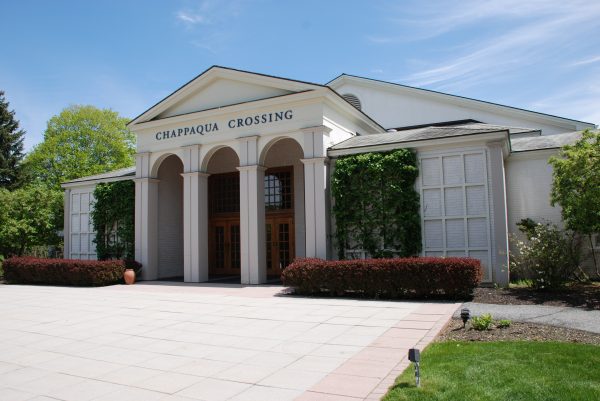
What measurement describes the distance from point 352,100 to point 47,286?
18.2m

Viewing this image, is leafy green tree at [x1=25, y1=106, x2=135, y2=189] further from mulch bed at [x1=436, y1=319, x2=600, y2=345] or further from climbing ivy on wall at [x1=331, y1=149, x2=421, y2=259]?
mulch bed at [x1=436, y1=319, x2=600, y2=345]

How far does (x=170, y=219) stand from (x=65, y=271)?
4654 mm

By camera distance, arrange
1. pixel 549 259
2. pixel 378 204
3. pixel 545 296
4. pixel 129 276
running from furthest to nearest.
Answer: pixel 129 276 → pixel 378 204 → pixel 549 259 → pixel 545 296

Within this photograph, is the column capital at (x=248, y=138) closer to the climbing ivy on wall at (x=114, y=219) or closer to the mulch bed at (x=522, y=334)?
the climbing ivy on wall at (x=114, y=219)

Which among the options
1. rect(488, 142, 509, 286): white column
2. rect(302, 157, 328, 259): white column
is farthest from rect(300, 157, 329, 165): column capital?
rect(488, 142, 509, 286): white column

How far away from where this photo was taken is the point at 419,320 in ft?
29.8

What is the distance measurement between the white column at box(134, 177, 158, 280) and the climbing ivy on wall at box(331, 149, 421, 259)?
818cm

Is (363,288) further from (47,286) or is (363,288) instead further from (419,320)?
(47,286)

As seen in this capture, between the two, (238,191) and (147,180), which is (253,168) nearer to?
(238,191)

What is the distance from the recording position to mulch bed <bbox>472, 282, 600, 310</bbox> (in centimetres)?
1051

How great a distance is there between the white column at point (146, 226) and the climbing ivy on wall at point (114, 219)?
75cm

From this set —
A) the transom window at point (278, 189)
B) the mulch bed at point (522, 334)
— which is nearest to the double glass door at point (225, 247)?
the transom window at point (278, 189)

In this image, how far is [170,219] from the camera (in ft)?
68.2

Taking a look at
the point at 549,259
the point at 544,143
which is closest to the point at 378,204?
the point at 549,259
